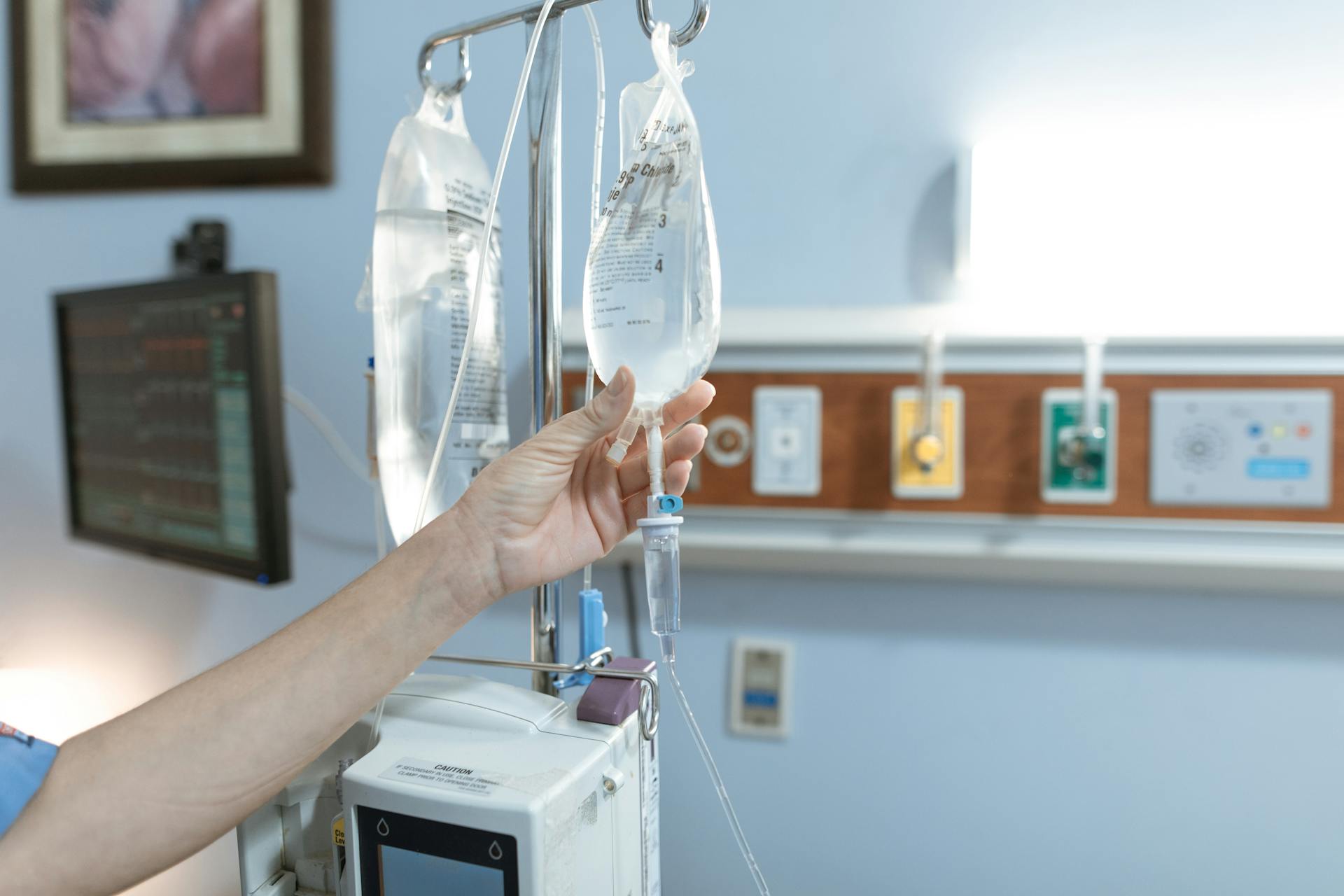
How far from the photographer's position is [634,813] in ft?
2.21

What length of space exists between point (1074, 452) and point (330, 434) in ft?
3.20

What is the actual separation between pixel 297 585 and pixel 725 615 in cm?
65

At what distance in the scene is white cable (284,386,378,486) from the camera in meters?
1.20

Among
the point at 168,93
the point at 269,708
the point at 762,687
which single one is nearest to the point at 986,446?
the point at 762,687

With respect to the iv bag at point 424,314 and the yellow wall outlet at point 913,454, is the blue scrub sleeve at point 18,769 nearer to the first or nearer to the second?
the iv bag at point 424,314

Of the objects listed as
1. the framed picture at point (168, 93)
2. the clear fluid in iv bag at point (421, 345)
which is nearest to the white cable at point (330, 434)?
the framed picture at point (168, 93)

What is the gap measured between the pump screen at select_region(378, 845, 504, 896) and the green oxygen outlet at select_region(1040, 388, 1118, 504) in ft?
2.36

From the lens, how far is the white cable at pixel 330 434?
1204mm

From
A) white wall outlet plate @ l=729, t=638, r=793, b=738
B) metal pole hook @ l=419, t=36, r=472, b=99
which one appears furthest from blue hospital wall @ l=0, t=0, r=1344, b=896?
metal pole hook @ l=419, t=36, r=472, b=99

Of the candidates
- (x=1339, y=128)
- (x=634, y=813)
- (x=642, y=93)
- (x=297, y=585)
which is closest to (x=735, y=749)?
(x=634, y=813)

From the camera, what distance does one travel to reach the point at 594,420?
608mm

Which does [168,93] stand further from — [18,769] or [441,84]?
[18,769]

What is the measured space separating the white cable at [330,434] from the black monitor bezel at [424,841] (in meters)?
0.68

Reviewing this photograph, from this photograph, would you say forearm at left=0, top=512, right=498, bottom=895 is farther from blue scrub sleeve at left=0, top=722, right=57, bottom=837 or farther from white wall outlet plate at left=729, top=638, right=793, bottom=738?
white wall outlet plate at left=729, top=638, right=793, bottom=738
